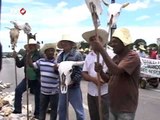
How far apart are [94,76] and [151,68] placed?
39.2 ft

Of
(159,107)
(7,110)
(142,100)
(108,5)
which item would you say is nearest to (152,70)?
(142,100)

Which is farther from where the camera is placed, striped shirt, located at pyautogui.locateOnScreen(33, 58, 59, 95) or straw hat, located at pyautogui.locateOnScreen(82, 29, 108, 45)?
striped shirt, located at pyautogui.locateOnScreen(33, 58, 59, 95)

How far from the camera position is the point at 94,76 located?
657 centimetres

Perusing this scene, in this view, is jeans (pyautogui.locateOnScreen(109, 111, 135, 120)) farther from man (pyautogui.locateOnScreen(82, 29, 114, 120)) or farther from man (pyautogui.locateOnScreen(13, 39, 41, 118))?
man (pyautogui.locateOnScreen(13, 39, 41, 118))

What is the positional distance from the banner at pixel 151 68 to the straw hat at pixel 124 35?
1297 cm

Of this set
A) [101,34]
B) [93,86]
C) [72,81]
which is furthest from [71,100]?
[101,34]

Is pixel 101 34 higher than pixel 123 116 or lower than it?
higher

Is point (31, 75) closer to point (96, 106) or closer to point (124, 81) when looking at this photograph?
point (96, 106)

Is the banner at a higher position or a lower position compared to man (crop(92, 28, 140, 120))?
lower

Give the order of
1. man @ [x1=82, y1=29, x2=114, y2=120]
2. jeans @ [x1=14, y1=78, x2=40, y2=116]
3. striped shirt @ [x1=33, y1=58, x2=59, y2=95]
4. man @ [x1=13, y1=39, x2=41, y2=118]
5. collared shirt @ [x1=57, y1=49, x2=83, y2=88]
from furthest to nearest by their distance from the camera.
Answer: jeans @ [x1=14, y1=78, x2=40, y2=116]
man @ [x1=13, y1=39, x2=41, y2=118]
striped shirt @ [x1=33, y1=58, x2=59, y2=95]
collared shirt @ [x1=57, y1=49, x2=83, y2=88]
man @ [x1=82, y1=29, x2=114, y2=120]

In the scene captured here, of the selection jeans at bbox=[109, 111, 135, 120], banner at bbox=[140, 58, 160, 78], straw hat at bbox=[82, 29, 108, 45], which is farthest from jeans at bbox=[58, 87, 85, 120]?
banner at bbox=[140, 58, 160, 78]

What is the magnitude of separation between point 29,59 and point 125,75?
3704mm

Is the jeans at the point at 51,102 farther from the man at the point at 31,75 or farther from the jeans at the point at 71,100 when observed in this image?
the man at the point at 31,75

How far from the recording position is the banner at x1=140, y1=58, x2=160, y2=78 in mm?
18109
